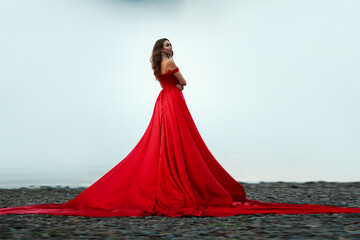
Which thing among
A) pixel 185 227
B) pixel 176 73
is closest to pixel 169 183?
pixel 185 227

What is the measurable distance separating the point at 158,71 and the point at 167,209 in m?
2.04

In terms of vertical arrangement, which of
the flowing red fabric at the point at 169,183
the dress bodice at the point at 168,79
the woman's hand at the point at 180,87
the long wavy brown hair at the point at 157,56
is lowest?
the flowing red fabric at the point at 169,183

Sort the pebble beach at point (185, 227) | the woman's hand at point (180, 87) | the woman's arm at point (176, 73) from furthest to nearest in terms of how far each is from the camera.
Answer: the woman's hand at point (180, 87) → the woman's arm at point (176, 73) → the pebble beach at point (185, 227)

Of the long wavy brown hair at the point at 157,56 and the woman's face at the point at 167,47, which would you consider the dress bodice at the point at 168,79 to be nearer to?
the long wavy brown hair at the point at 157,56

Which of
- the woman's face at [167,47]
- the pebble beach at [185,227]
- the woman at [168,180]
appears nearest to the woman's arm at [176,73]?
the woman at [168,180]

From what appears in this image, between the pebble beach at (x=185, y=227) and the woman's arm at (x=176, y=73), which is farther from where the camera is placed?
the woman's arm at (x=176, y=73)

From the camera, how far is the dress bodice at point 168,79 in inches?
282

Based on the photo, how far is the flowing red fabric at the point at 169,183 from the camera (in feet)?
21.9

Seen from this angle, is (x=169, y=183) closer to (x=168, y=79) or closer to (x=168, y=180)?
(x=168, y=180)

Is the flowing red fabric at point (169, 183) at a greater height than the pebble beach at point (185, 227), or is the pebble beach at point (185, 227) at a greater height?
the flowing red fabric at point (169, 183)

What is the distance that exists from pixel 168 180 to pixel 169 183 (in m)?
0.05

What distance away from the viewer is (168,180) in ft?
22.4

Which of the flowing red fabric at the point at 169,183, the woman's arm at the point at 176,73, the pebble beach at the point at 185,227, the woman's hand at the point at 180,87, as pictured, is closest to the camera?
the pebble beach at the point at 185,227

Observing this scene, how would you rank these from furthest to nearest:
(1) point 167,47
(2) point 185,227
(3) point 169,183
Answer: (1) point 167,47 < (3) point 169,183 < (2) point 185,227
